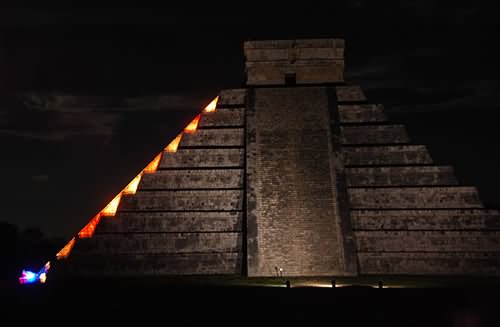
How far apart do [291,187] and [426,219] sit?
5.58 m

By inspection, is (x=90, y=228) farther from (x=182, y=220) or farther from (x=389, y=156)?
(x=389, y=156)

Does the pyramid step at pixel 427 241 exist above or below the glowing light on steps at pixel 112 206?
below

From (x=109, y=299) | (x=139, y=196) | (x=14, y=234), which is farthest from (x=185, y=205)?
(x=14, y=234)

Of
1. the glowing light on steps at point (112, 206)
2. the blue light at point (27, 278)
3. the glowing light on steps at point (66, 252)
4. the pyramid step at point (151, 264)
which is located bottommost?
the blue light at point (27, 278)

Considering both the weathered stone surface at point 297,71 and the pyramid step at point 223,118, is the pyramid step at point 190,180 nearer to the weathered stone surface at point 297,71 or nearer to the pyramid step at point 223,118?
the pyramid step at point 223,118

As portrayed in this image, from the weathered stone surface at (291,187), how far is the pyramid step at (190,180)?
995 mm

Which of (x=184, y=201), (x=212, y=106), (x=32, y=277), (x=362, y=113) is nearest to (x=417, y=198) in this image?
(x=362, y=113)

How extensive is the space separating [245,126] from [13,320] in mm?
16928

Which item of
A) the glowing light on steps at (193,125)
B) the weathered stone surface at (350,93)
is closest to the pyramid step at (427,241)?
the weathered stone surface at (350,93)

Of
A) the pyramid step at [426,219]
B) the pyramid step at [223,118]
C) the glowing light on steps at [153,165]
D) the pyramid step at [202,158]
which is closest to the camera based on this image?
the pyramid step at [426,219]

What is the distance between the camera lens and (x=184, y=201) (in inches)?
989

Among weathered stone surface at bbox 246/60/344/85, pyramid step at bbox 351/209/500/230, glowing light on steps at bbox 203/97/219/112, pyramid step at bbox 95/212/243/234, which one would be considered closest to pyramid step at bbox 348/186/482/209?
pyramid step at bbox 351/209/500/230

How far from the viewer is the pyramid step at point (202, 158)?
2583 centimetres

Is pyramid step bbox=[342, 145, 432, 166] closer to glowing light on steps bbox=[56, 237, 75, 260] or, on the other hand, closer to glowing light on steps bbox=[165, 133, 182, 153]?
glowing light on steps bbox=[165, 133, 182, 153]
